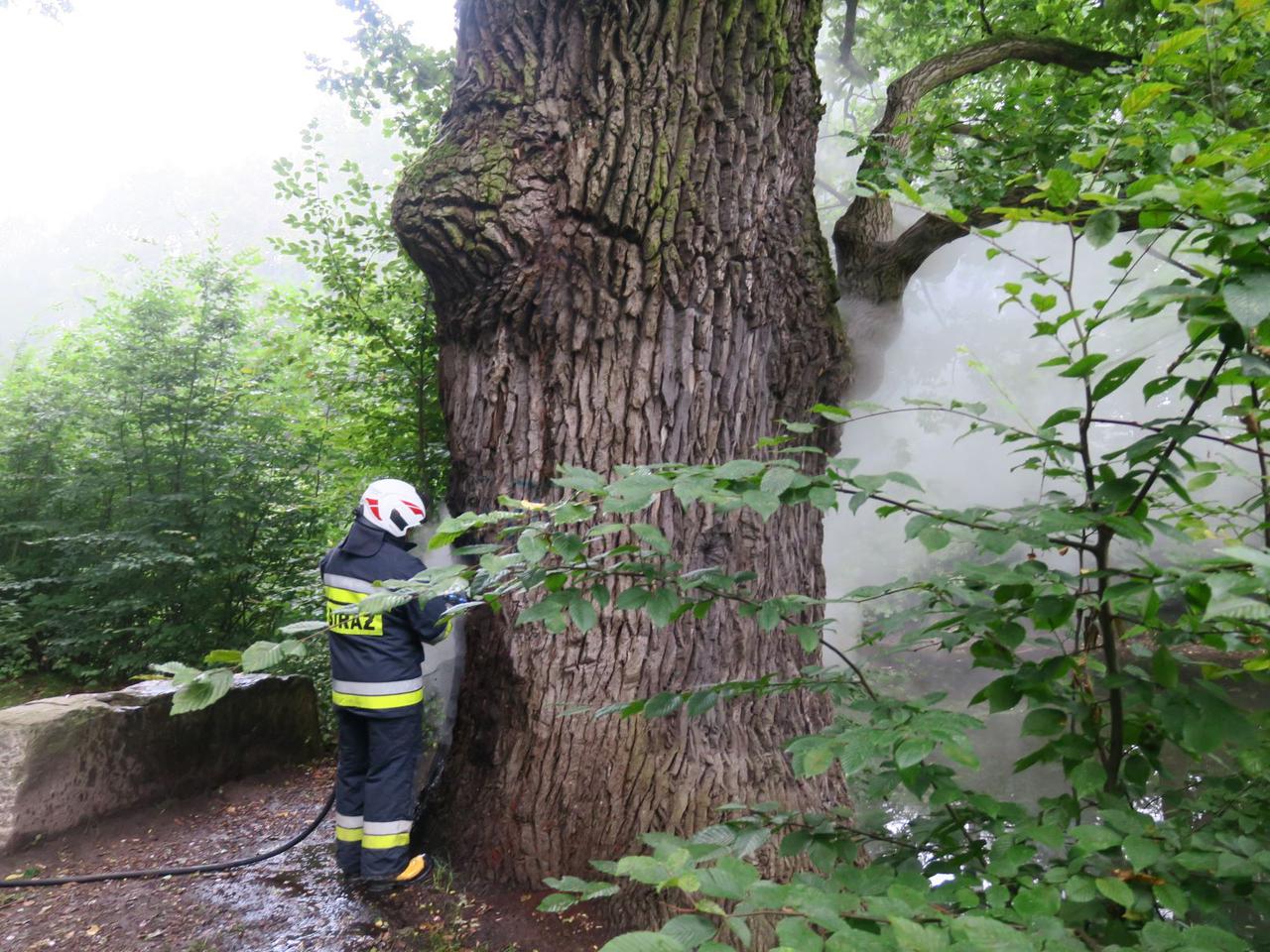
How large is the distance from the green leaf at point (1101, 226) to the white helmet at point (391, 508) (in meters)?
3.08

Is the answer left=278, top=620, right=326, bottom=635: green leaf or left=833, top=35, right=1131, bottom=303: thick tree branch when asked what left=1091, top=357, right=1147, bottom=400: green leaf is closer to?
left=278, top=620, right=326, bottom=635: green leaf

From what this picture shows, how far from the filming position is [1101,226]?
4.41 feet

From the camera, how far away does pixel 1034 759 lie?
169 cm

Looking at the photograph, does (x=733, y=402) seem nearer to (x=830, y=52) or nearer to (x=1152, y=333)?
(x=830, y=52)

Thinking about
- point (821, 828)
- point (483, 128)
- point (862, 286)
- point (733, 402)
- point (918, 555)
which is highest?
point (483, 128)

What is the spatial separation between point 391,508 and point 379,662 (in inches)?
A: 27.5

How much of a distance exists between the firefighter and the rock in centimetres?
89

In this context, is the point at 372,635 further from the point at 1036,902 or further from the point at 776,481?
the point at 1036,902

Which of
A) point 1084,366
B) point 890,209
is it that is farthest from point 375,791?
point 890,209

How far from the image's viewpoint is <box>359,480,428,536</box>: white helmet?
3.78 metres

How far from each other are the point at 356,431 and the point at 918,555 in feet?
56.8

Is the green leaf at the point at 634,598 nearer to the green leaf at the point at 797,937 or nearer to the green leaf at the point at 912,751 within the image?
the green leaf at the point at 912,751

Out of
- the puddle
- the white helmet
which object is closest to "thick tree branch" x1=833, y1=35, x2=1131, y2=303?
the white helmet

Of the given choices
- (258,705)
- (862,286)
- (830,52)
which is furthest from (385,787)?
(830,52)
